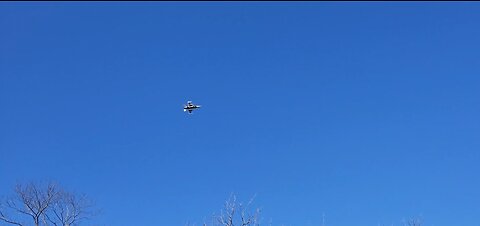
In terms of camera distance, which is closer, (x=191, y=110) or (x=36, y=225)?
(x=36, y=225)

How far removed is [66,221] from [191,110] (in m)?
11.0

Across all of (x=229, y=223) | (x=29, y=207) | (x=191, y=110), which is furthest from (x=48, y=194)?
(x=229, y=223)

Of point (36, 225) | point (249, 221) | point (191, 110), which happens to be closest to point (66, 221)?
point (36, 225)

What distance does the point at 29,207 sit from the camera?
3581cm

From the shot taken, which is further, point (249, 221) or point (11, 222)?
point (11, 222)

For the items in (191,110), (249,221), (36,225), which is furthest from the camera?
(191,110)

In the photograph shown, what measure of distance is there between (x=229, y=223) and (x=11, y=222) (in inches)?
579

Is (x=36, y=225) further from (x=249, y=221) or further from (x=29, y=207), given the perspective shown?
(x=249, y=221)

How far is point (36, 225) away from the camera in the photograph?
3541cm

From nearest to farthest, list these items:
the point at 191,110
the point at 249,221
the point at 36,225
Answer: the point at 249,221 < the point at 36,225 < the point at 191,110

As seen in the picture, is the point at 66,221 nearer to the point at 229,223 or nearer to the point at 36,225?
the point at 36,225

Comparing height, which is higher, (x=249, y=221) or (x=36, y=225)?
(x=36, y=225)

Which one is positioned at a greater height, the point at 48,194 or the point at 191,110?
the point at 191,110

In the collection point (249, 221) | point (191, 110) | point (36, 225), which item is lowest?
point (249, 221)
